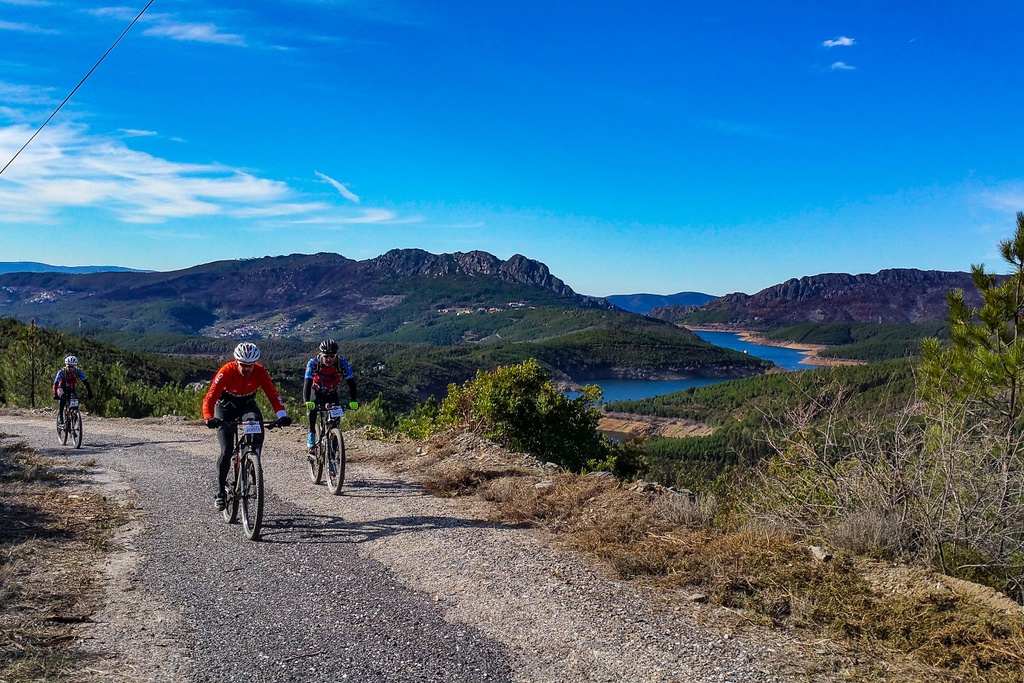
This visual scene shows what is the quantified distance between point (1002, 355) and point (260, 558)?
884 cm

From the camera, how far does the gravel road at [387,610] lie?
428cm

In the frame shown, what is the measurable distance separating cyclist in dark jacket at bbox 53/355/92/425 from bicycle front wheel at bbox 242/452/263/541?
8.88 m

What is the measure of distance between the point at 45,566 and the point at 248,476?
6.36ft

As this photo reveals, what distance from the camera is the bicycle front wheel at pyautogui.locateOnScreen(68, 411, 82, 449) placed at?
13.9 meters

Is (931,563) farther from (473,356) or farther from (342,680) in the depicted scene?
(473,356)

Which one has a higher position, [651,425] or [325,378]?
[325,378]

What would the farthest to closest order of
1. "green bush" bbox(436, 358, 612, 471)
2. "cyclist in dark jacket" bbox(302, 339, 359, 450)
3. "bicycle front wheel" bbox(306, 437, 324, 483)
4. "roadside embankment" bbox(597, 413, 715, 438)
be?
"roadside embankment" bbox(597, 413, 715, 438), "green bush" bbox(436, 358, 612, 471), "bicycle front wheel" bbox(306, 437, 324, 483), "cyclist in dark jacket" bbox(302, 339, 359, 450)

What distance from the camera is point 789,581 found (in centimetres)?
520

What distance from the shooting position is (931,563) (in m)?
5.41

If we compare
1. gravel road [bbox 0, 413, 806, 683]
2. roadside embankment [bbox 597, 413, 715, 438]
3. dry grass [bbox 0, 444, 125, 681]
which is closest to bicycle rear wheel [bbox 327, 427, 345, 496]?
gravel road [bbox 0, 413, 806, 683]

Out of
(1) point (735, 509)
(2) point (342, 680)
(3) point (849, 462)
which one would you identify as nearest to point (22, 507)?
(2) point (342, 680)

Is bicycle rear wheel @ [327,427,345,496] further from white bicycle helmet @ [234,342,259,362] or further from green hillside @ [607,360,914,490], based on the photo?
green hillside @ [607,360,914,490]

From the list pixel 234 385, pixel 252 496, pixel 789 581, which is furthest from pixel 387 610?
pixel 234 385

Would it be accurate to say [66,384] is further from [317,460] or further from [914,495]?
[914,495]
